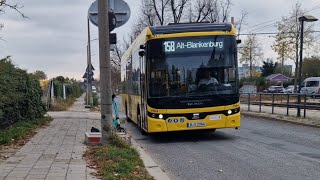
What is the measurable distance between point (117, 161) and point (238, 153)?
3576mm

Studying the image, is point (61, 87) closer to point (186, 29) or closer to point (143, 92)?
point (143, 92)

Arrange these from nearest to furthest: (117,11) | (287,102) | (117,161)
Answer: (117,161), (117,11), (287,102)

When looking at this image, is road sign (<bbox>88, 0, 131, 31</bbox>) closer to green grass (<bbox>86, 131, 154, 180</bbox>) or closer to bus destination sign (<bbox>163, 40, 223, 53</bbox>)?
bus destination sign (<bbox>163, 40, 223, 53</bbox>)

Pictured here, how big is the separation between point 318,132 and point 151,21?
3898cm

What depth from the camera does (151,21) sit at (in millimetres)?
52531

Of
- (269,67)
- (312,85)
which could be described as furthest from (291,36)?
(269,67)

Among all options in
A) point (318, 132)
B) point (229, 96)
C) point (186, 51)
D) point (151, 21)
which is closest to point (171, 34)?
point (186, 51)

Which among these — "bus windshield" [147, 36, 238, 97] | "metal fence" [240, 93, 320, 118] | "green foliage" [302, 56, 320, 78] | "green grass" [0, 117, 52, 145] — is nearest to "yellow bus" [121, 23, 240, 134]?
"bus windshield" [147, 36, 238, 97]

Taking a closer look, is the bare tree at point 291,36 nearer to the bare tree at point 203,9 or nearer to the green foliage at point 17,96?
the bare tree at point 203,9

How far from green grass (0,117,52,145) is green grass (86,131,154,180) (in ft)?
7.43

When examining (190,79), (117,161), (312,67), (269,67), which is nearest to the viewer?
(117,161)

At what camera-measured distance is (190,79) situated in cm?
1293

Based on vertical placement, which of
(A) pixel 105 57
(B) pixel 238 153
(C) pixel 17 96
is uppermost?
(A) pixel 105 57

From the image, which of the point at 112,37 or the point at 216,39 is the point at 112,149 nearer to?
the point at 112,37
